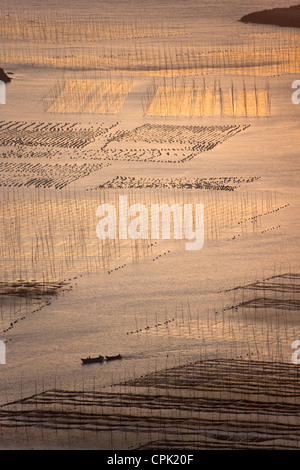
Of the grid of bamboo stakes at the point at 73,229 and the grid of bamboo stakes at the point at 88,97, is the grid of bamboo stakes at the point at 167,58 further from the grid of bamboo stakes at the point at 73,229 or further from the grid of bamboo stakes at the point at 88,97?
the grid of bamboo stakes at the point at 73,229

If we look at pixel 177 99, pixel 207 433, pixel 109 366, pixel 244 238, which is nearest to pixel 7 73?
pixel 177 99

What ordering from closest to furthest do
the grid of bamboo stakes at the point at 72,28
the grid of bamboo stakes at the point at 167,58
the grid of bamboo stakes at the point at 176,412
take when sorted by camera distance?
the grid of bamboo stakes at the point at 176,412, the grid of bamboo stakes at the point at 167,58, the grid of bamboo stakes at the point at 72,28

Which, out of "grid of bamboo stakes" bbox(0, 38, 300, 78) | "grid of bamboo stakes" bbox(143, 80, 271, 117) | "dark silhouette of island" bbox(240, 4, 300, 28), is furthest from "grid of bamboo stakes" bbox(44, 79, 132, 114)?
"dark silhouette of island" bbox(240, 4, 300, 28)

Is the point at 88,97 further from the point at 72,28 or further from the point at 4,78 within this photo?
the point at 72,28

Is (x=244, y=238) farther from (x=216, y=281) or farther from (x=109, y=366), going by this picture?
(x=109, y=366)

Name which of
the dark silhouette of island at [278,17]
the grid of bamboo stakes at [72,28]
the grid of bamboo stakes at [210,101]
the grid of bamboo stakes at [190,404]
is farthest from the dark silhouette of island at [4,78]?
the grid of bamboo stakes at [190,404]

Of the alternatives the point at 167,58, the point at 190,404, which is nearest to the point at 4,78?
the point at 167,58

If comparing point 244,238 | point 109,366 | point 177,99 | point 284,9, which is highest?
point 284,9
